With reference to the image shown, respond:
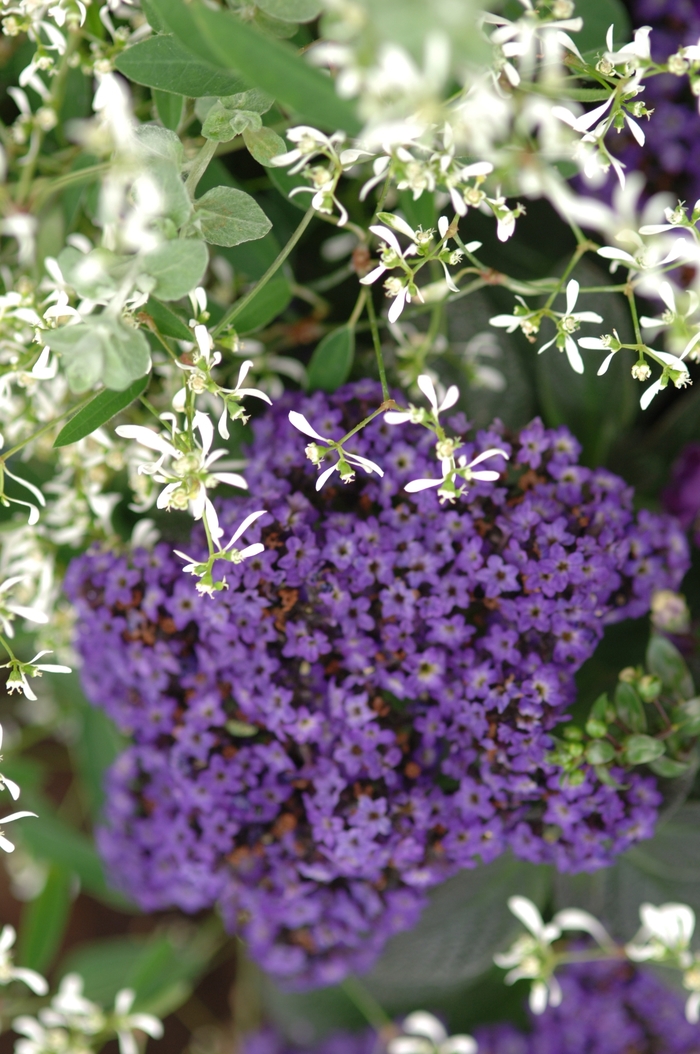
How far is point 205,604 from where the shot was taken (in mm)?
698

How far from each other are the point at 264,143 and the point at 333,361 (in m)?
0.19

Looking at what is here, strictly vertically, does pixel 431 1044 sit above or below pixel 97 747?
below

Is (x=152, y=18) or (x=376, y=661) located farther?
(x=376, y=661)

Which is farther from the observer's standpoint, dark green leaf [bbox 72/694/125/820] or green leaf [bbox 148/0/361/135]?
dark green leaf [bbox 72/694/125/820]

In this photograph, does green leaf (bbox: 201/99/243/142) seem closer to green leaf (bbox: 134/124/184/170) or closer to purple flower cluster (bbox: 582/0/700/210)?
green leaf (bbox: 134/124/184/170)

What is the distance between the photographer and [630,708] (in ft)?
2.32

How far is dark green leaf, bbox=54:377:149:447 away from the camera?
23.1 inches

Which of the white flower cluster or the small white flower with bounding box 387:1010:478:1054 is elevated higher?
the white flower cluster

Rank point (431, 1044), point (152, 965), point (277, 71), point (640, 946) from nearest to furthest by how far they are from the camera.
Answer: point (277, 71) → point (640, 946) → point (431, 1044) → point (152, 965)

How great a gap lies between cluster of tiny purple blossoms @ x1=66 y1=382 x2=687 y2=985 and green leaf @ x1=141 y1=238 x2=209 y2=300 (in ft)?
0.71

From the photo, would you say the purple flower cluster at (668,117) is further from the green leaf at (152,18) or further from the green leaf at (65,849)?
the green leaf at (65,849)

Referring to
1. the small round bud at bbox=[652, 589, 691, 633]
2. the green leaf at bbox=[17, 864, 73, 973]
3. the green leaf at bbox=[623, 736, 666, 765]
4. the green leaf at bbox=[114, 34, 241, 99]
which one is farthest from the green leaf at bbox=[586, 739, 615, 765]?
the green leaf at bbox=[17, 864, 73, 973]

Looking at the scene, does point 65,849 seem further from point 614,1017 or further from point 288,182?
point 288,182

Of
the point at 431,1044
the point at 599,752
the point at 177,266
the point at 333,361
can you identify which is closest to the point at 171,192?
the point at 177,266
